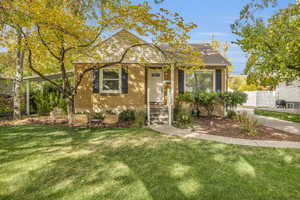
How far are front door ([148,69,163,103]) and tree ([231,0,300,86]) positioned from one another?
510cm

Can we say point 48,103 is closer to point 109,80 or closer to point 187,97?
point 109,80

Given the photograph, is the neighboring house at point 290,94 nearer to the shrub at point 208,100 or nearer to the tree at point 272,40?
the shrub at point 208,100

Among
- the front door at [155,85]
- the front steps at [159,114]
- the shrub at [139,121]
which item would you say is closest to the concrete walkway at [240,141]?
the shrub at [139,121]

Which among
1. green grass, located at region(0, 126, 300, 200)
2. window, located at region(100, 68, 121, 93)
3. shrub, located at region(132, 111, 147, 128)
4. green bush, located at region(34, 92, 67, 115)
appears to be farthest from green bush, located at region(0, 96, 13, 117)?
shrub, located at region(132, 111, 147, 128)

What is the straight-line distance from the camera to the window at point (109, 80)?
34.6 feet

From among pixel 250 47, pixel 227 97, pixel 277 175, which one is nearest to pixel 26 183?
pixel 277 175

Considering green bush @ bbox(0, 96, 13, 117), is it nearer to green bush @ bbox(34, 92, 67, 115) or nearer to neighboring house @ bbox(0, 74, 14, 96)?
green bush @ bbox(34, 92, 67, 115)

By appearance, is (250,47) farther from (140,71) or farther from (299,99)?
(299,99)

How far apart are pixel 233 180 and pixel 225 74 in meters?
8.95

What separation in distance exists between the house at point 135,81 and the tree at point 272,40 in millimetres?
3134

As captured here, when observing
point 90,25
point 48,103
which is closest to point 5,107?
point 48,103

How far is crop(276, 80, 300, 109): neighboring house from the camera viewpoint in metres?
17.0

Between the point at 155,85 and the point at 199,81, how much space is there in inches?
111

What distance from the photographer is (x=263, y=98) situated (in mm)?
19547
